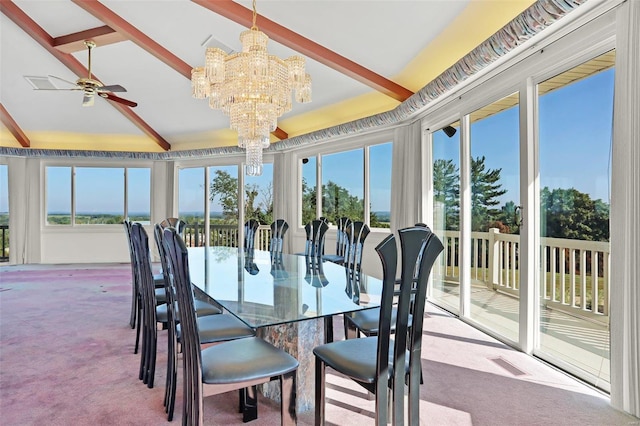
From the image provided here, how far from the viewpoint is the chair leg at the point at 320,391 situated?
1.64 m

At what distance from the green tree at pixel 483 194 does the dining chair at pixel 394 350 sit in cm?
230

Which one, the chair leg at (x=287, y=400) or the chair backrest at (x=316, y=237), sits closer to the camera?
the chair leg at (x=287, y=400)

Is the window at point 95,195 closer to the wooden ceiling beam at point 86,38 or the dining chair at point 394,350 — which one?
the wooden ceiling beam at point 86,38

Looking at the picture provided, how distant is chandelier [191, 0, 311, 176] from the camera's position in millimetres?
3369

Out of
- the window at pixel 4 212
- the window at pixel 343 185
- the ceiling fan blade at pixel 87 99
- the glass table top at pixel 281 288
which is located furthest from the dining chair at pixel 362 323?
the window at pixel 4 212

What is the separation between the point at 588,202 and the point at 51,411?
11.9 feet

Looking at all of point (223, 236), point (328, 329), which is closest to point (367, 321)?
point (328, 329)

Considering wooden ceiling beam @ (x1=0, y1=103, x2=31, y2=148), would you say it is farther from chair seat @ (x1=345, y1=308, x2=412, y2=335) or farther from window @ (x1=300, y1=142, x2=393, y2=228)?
chair seat @ (x1=345, y1=308, x2=412, y2=335)

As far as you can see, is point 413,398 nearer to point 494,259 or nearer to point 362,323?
point 362,323

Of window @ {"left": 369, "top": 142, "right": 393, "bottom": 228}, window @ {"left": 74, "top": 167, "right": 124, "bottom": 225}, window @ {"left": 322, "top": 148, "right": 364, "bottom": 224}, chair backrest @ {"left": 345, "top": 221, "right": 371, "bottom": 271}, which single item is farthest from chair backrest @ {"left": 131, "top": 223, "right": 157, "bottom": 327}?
window @ {"left": 74, "top": 167, "right": 124, "bottom": 225}

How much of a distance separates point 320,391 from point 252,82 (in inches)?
112

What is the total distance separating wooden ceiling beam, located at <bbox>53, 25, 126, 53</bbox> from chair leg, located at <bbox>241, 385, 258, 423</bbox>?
4811 mm

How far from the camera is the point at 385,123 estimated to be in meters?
4.79

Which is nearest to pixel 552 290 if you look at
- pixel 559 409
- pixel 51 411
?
pixel 559 409
